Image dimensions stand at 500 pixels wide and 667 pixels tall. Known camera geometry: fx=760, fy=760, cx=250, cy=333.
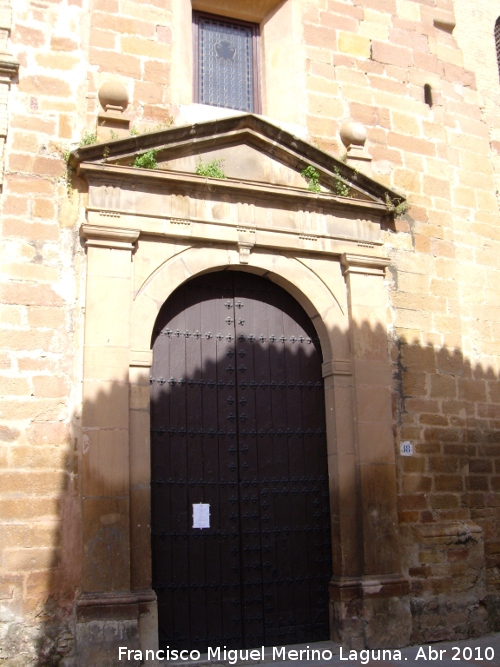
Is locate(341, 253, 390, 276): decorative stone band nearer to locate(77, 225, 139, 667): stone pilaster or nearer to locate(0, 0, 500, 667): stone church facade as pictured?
locate(0, 0, 500, 667): stone church facade

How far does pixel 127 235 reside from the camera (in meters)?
6.25

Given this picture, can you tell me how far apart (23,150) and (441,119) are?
14.6ft

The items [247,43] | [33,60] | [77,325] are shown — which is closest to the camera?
[77,325]

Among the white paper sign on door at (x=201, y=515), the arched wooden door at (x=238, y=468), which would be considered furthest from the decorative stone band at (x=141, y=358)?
the white paper sign on door at (x=201, y=515)

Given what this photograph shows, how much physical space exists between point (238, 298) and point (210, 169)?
117cm

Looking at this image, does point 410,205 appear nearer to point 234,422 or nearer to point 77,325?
point 234,422

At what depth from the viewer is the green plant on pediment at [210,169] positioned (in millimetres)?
6688

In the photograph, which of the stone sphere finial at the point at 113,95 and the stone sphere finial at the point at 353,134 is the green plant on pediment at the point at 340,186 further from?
the stone sphere finial at the point at 113,95

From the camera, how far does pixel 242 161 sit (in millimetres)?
6953

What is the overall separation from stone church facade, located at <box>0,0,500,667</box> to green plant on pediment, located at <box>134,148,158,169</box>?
0.11ft

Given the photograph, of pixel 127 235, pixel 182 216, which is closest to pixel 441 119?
pixel 182 216

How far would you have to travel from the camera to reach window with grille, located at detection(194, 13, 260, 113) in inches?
299

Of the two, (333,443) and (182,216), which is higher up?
(182,216)

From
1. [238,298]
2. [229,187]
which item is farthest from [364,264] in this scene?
[229,187]
